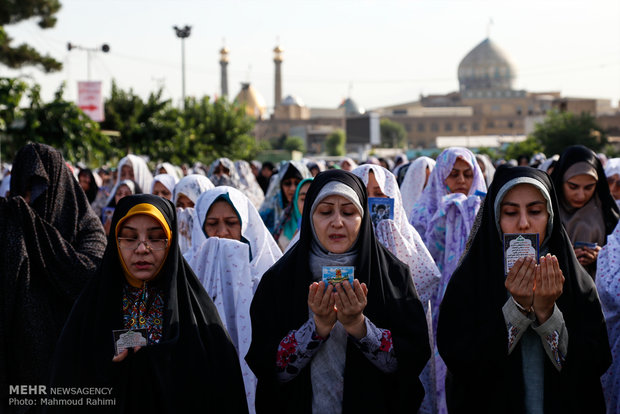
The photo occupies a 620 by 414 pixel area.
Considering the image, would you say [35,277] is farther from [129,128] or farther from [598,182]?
[129,128]

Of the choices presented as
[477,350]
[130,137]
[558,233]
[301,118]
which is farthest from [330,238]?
[301,118]

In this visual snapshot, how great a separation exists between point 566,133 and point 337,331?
29765 millimetres

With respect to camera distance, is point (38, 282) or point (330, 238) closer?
point (330, 238)

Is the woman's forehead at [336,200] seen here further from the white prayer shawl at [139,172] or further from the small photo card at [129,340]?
the white prayer shawl at [139,172]

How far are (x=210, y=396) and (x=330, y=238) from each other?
69 centimetres

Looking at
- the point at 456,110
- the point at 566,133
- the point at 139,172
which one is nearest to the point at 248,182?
the point at 139,172

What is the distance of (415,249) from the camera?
3982 millimetres

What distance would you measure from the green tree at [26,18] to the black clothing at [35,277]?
17.3 metres

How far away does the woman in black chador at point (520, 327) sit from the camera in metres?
2.73

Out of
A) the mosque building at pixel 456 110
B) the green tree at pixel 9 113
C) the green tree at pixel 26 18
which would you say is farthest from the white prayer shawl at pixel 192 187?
the mosque building at pixel 456 110

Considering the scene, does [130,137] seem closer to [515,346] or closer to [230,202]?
[230,202]

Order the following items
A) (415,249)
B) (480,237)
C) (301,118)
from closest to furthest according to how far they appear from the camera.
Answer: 1. (480,237)
2. (415,249)
3. (301,118)

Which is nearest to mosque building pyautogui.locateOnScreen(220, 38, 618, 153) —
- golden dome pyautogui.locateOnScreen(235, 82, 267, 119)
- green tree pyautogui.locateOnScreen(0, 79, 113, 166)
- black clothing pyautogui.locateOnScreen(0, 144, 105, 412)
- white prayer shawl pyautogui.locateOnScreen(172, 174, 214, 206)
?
golden dome pyautogui.locateOnScreen(235, 82, 267, 119)

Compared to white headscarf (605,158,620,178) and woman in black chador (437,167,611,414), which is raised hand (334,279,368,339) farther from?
white headscarf (605,158,620,178)
